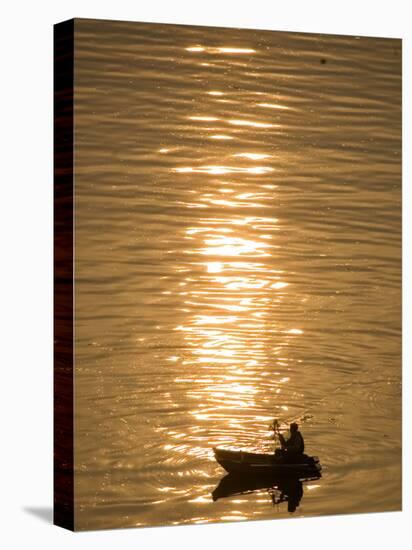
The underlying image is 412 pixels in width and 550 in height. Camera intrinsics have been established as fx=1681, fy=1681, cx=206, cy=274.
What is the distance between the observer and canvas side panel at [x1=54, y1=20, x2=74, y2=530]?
862 cm

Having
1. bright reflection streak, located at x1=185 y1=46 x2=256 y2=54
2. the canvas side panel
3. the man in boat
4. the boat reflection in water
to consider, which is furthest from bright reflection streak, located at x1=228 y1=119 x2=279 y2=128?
the boat reflection in water

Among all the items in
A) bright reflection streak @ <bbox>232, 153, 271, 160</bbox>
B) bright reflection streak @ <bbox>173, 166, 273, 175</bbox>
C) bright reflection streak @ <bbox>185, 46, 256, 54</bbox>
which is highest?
bright reflection streak @ <bbox>185, 46, 256, 54</bbox>

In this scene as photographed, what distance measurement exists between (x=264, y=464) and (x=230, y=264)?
Result: 43.2 inches

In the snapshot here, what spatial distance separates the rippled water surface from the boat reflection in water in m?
0.04

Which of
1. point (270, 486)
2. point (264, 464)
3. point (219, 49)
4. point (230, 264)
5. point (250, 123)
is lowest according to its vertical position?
point (270, 486)

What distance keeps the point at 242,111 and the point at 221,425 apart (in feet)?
5.48

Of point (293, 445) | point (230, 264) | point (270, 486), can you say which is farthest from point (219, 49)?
point (270, 486)

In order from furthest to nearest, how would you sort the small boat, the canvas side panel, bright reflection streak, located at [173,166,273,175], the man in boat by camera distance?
the man in boat
the small boat
bright reflection streak, located at [173,166,273,175]
the canvas side panel

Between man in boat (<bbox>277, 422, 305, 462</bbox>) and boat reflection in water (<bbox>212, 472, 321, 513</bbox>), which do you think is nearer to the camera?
boat reflection in water (<bbox>212, 472, 321, 513</bbox>)

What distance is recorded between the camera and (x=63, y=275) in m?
8.72

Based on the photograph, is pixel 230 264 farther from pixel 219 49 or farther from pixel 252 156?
pixel 219 49

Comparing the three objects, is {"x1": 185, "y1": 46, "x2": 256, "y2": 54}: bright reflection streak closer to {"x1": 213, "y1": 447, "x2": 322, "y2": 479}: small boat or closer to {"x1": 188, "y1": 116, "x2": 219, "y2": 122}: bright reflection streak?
{"x1": 188, "y1": 116, "x2": 219, "y2": 122}: bright reflection streak

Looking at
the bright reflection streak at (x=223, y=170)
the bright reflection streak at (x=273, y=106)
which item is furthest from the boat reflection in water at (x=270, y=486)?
the bright reflection streak at (x=273, y=106)

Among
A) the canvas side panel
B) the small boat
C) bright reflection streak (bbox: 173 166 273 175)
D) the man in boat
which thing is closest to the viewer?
the canvas side panel
